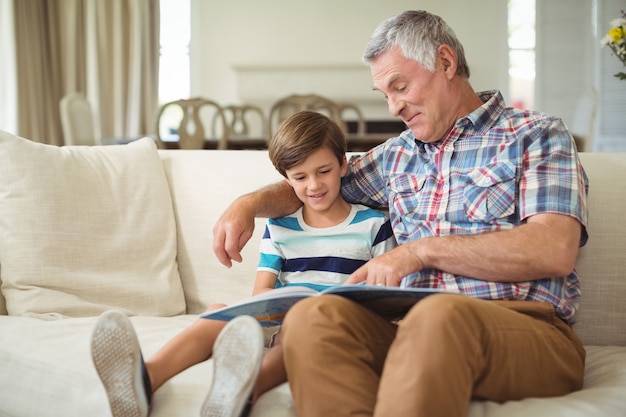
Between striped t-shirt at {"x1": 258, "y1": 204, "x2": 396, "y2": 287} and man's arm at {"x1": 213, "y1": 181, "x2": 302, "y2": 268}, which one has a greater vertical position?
man's arm at {"x1": 213, "y1": 181, "x2": 302, "y2": 268}

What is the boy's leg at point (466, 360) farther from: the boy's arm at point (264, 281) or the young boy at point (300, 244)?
the boy's arm at point (264, 281)

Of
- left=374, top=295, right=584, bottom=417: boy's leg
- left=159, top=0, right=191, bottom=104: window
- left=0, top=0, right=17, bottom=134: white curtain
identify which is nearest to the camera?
left=374, top=295, right=584, bottom=417: boy's leg

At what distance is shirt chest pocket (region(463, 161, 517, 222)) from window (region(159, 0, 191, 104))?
661cm

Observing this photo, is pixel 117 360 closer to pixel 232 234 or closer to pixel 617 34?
pixel 232 234

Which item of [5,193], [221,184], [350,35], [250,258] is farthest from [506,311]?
[350,35]

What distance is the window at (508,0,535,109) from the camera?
7.19 metres

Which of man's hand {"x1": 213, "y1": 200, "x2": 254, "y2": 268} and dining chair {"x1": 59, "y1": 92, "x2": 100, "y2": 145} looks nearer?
man's hand {"x1": 213, "y1": 200, "x2": 254, "y2": 268}

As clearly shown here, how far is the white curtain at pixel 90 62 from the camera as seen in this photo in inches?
225

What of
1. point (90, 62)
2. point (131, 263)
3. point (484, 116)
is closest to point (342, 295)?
point (484, 116)

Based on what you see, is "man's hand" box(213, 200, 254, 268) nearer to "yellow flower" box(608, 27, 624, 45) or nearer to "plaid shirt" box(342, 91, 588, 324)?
"plaid shirt" box(342, 91, 588, 324)

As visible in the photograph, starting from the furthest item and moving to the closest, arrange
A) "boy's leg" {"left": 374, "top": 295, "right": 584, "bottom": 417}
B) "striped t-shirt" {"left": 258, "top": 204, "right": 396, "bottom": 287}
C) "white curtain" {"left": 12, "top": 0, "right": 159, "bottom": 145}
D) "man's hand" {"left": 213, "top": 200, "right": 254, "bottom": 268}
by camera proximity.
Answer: "white curtain" {"left": 12, "top": 0, "right": 159, "bottom": 145}, "striped t-shirt" {"left": 258, "top": 204, "right": 396, "bottom": 287}, "man's hand" {"left": 213, "top": 200, "right": 254, "bottom": 268}, "boy's leg" {"left": 374, "top": 295, "right": 584, "bottom": 417}

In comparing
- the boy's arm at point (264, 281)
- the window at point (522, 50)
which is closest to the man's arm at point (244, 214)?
the boy's arm at point (264, 281)

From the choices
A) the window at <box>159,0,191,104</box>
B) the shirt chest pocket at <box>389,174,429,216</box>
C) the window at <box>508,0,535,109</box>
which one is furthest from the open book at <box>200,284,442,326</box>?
the window at <box>159,0,191,104</box>

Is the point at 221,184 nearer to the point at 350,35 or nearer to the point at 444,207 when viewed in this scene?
the point at 444,207
